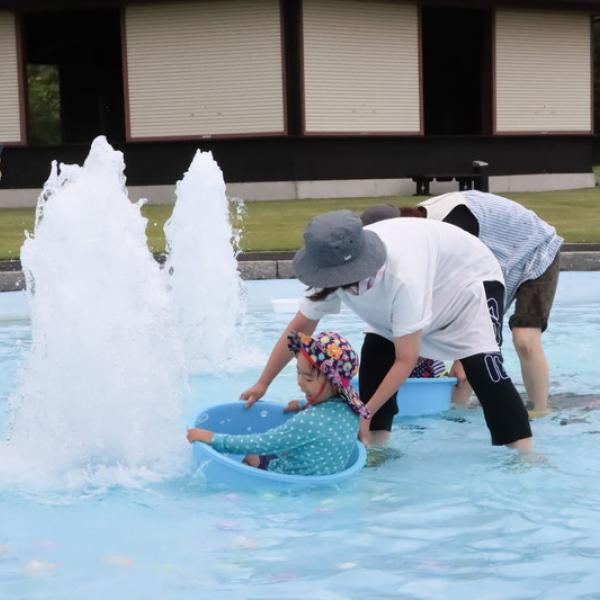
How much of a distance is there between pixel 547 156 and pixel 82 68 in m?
12.0

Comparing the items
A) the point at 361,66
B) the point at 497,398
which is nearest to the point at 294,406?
the point at 497,398

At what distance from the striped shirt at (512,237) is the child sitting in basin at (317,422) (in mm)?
1269

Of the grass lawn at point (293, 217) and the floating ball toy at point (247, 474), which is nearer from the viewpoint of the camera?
the floating ball toy at point (247, 474)

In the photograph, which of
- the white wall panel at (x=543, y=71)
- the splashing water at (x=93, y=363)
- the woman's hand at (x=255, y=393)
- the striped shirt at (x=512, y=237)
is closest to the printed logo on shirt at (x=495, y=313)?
the striped shirt at (x=512, y=237)

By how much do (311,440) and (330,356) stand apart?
34cm

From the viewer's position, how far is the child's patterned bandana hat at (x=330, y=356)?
4.39 meters

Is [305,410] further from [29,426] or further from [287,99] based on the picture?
[287,99]

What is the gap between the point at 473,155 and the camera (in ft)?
78.3

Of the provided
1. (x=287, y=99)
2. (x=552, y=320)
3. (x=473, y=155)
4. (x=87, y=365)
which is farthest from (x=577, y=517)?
(x=473, y=155)

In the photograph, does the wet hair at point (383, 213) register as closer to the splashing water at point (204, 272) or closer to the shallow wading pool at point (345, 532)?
the shallow wading pool at point (345, 532)

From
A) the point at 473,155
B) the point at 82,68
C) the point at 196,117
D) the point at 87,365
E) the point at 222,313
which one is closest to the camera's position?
the point at 87,365

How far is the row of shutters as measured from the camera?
71.4ft

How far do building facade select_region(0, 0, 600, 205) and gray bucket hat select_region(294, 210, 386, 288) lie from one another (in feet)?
57.8

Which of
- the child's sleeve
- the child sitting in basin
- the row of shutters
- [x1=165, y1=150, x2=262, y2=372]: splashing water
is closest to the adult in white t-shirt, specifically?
the child sitting in basin
